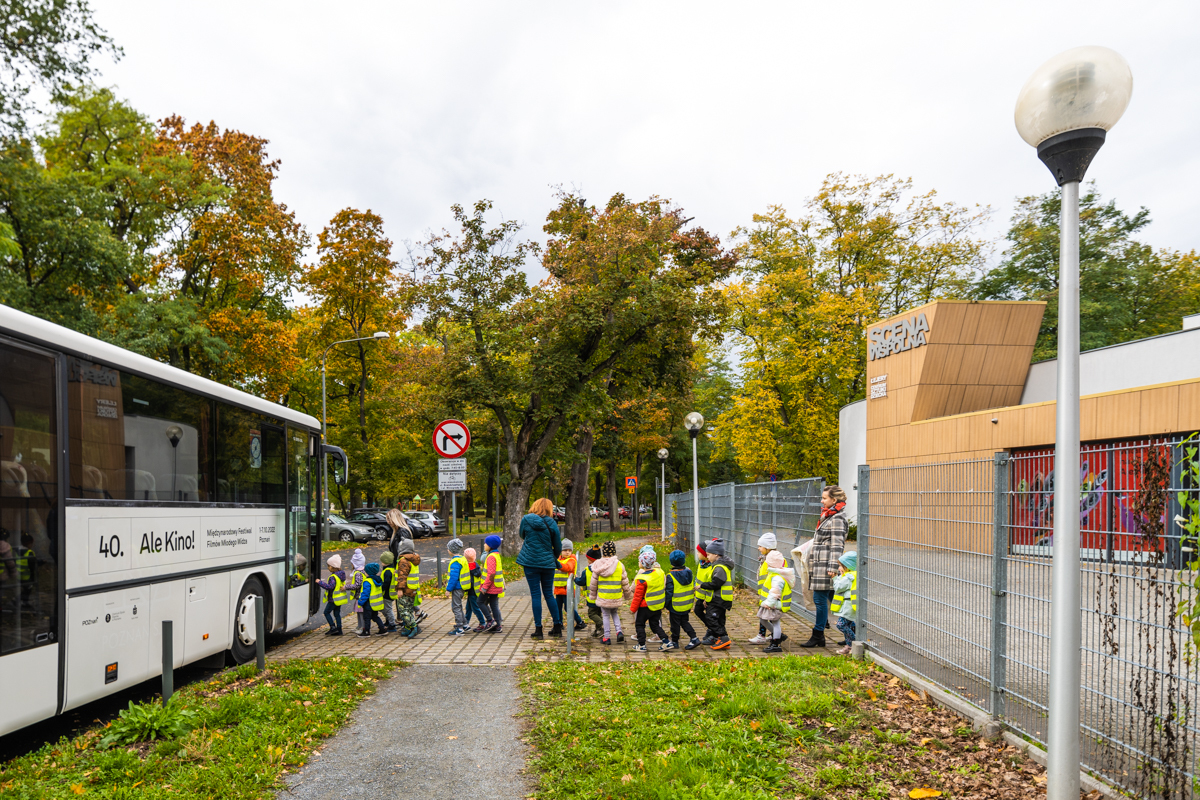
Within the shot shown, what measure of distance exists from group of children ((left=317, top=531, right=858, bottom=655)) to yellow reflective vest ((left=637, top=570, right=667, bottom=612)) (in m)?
0.01

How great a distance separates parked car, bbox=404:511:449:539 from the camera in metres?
37.8

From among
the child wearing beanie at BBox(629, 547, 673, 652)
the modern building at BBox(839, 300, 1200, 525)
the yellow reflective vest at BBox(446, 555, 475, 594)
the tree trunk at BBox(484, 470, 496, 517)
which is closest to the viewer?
the child wearing beanie at BBox(629, 547, 673, 652)

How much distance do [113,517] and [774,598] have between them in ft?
21.1

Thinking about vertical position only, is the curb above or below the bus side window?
below

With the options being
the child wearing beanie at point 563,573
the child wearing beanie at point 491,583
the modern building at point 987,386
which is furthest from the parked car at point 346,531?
the child wearing beanie at point 563,573

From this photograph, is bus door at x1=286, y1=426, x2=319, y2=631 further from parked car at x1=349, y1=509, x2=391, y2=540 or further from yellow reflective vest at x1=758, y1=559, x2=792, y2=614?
parked car at x1=349, y1=509, x2=391, y2=540

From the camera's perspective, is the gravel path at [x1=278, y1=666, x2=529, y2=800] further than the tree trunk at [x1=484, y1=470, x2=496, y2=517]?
No

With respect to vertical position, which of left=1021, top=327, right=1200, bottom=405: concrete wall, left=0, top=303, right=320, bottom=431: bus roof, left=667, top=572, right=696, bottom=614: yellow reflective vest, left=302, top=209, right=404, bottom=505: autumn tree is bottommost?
left=667, top=572, right=696, bottom=614: yellow reflective vest

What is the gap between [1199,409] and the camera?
47.2 feet

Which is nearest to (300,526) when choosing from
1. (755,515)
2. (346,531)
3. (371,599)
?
(371,599)

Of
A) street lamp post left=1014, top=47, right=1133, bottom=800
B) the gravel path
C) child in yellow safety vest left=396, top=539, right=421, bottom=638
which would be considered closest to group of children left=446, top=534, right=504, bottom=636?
child in yellow safety vest left=396, top=539, right=421, bottom=638

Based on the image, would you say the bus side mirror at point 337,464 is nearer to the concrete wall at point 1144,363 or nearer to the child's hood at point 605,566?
the child's hood at point 605,566

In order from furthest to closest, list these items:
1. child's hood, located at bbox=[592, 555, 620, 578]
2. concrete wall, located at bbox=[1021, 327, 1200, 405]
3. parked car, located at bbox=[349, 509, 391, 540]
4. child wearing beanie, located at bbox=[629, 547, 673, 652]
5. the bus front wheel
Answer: parked car, located at bbox=[349, 509, 391, 540] → concrete wall, located at bbox=[1021, 327, 1200, 405] → child's hood, located at bbox=[592, 555, 620, 578] → child wearing beanie, located at bbox=[629, 547, 673, 652] → the bus front wheel

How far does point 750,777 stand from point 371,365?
114 ft
